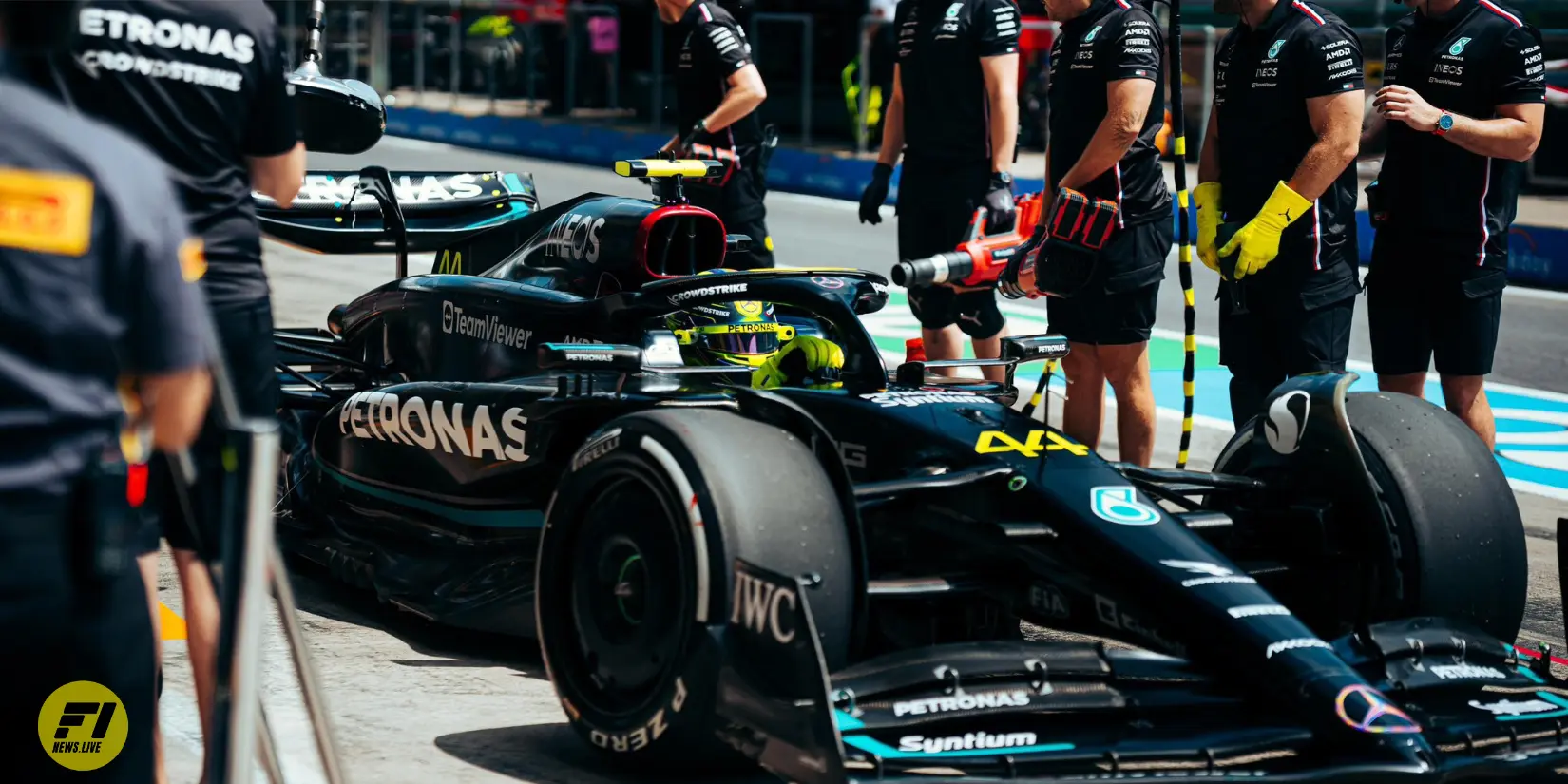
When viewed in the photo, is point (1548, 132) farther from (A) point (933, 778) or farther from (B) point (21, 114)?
(B) point (21, 114)

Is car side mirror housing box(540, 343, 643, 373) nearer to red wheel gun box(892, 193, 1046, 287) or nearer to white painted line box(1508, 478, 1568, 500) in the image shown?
red wheel gun box(892, 193, 1046, 287)

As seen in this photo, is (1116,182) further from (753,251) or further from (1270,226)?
(753,251)

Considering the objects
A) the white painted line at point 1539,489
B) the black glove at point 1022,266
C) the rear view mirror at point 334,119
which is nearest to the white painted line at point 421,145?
the white painted line at point 1539,489

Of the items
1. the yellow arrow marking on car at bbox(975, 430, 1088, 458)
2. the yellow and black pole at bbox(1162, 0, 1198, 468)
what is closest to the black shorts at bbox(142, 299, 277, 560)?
the yellow arrow marking on car at bbox(975, 430, 1088, 458)

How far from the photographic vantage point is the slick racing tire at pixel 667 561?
394 cm

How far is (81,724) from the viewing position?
304cm

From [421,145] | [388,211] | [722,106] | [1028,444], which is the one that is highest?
[722,106]

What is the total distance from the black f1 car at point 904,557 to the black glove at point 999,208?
207 cm

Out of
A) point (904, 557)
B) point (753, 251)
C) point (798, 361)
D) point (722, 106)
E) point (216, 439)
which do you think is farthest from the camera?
point (722, 106)

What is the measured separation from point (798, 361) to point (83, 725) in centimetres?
257

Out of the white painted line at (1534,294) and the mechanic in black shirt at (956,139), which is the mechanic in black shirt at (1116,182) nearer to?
the mechanic in black shirt at (956,139)

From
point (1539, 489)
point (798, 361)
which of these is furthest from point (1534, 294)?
point (798, 361)

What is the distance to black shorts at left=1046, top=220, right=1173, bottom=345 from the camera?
6805 mm

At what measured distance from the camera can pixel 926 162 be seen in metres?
8.31
